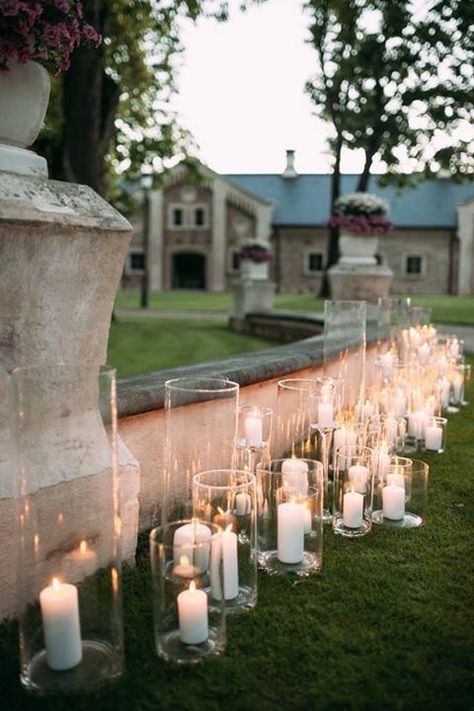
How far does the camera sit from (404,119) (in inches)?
709

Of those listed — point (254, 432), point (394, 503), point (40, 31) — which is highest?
point (40, 31)

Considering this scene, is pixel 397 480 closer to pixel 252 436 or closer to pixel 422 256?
pixel 252 436

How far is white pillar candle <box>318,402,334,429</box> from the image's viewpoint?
3.66m

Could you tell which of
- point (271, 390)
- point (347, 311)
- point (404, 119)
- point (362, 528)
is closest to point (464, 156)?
point (404, 119)

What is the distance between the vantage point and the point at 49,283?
2.47m

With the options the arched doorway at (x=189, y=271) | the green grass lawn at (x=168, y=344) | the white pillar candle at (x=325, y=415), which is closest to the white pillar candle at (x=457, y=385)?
the white pillar candle at (x=325, y=415)

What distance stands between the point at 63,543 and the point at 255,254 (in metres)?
15.3

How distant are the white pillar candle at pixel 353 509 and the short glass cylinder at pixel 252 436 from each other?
0.49m

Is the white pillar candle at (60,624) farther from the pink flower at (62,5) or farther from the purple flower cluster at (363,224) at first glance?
the purple flower cluster at (363,224)

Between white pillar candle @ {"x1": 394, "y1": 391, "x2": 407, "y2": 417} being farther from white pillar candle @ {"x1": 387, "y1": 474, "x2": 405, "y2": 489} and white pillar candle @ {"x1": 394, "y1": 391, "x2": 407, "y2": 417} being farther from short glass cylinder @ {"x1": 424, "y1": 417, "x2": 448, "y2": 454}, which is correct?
white pillar candle @ {"x1": 387, "y1": 474, "x2": 405, "y2": 489}

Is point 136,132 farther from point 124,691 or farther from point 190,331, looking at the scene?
point 124,691

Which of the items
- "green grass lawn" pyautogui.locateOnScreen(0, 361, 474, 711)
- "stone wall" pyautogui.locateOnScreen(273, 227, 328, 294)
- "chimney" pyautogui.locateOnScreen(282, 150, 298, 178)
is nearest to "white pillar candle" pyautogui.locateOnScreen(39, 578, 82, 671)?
"green grass lawn" pyautogui.locateOnScreen(0, 361, 474, 711)

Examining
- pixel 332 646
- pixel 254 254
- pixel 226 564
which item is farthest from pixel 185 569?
pixel 254 254

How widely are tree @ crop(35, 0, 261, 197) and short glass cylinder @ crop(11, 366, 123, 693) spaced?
6218mm
